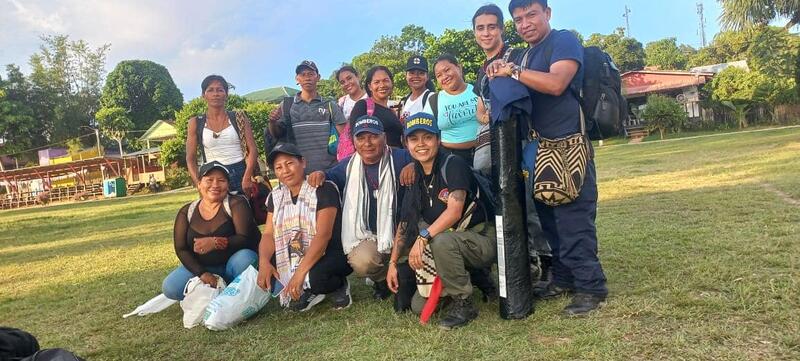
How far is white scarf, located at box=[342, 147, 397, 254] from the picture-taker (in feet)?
12.8

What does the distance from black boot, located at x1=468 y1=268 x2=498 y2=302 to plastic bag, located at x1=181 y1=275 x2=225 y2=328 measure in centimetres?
197

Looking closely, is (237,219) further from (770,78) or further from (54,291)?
(770,78)

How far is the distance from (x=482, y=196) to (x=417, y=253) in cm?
67

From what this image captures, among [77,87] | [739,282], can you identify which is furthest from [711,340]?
[77,87]

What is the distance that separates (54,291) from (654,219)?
690cm

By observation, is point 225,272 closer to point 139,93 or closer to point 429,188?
point 429,188

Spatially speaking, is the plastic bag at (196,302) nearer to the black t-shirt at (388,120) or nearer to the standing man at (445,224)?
the standing man at (445,224)

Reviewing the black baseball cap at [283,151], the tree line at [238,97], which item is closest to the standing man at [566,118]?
the black baseball cap at [283,151]

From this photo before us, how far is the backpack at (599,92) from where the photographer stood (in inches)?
130

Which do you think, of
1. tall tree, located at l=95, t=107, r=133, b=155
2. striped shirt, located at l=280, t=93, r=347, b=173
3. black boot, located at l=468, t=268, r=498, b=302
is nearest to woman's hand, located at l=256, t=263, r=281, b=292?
striped shirt, located at l=280, t=93, r=347, b=173

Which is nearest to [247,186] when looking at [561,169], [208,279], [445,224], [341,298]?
[208,279]

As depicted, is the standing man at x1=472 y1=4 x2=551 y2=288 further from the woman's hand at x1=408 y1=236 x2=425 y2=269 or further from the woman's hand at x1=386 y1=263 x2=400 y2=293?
the woman's hand at x1=386 y1=263 x2=400 y2=293

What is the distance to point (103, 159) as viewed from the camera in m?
36.2

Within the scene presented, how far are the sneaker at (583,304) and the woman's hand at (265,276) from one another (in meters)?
2.16
